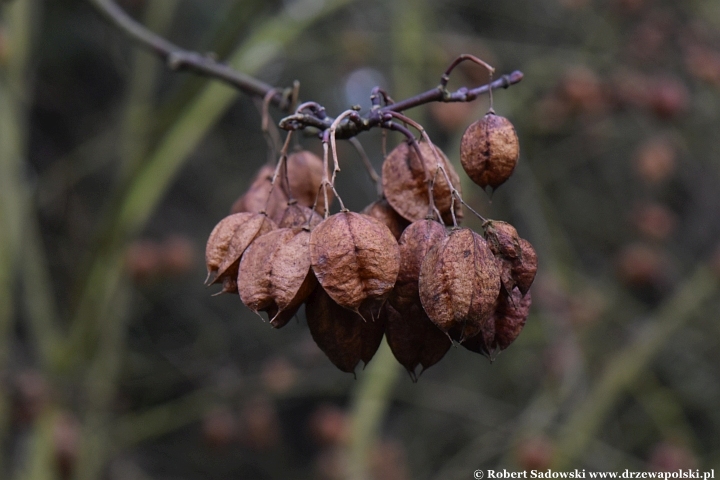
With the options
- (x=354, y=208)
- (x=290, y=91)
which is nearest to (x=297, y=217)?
(x=290, y=91)

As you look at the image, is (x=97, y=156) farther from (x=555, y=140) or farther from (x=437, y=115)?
(x=555, y=140)

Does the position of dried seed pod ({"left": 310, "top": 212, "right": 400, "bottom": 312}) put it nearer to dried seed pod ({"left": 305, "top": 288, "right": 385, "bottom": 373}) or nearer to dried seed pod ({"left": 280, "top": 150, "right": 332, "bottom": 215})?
dried seed pod ({"left": 305, "top": 288, "right": 385, "bottom": 373})

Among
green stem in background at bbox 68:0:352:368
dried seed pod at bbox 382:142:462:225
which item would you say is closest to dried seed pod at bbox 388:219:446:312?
dried seed pod at bbox 382:142:462:225

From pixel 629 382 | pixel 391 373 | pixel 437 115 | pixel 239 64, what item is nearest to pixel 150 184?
pixel 239 64

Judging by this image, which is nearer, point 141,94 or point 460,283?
point 460,283

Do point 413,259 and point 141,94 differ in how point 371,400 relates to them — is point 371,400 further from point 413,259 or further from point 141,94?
point 413,259

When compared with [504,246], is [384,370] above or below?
below

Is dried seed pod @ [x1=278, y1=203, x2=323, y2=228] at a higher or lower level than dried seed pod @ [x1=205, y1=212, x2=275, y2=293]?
higher
